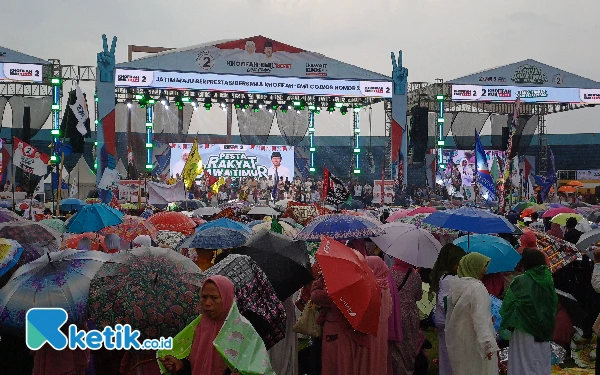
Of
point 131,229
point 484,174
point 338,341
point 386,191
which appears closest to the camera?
point 338,341

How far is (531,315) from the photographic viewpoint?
16.0 feet

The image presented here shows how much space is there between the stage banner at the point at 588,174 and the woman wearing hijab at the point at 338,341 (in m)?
36.9

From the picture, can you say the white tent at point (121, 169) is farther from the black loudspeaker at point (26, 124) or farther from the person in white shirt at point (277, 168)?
the person in white shirt at point (277, 168)

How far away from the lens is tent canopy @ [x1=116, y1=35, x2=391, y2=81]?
2606cm

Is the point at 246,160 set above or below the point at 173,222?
above

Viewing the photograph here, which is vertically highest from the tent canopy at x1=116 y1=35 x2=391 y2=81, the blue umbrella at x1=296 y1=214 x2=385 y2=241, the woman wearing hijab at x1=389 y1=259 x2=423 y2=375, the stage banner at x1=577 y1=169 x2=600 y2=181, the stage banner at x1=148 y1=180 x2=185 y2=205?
the tent canopy at x1=116 y1=35 x2=391 y2=81

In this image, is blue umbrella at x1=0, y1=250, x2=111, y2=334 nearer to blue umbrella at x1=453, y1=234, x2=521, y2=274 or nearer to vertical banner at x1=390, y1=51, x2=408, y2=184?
blue umbrella at x1=453, y1=234, x2=521, y2=274

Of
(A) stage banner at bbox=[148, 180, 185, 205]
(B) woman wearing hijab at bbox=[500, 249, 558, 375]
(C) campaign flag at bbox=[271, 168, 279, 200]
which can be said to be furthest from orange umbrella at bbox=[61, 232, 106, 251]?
(C) campaign flag at bbox=[271, 168, 279, 200]

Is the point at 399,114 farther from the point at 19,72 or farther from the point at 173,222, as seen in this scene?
the point at 173,222

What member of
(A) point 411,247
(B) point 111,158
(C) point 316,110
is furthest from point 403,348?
(C) point 316,110

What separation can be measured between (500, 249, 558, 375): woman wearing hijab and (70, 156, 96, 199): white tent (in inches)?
682

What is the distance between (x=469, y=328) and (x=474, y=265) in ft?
1.46

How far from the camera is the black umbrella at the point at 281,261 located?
186 inches

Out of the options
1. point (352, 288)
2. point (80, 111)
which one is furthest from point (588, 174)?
point (352, 288)
